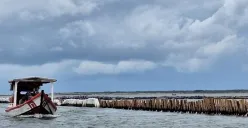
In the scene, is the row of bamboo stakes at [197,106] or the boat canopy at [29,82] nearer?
the boat canopy at [29,82]

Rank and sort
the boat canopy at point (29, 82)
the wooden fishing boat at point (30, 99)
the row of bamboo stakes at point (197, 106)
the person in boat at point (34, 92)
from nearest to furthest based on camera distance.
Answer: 1. the wooden fishing boat at point (30, 99)
2. the boat canopy at point (29, 82)
3. the person in boat at point (34, 92)
4. the row of bamboo stakes at point (197, 106)

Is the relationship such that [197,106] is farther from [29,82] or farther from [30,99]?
[30,99]

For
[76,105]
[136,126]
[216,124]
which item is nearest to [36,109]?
[136,126]

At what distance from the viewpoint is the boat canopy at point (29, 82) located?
5222 cm

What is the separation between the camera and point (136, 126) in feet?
149

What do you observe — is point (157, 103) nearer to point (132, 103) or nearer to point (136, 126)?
point (132, 103)

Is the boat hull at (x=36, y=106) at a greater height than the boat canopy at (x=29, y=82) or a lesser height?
lesser

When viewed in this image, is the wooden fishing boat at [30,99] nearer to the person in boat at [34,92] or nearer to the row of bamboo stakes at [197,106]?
the person in boat at [34,92]

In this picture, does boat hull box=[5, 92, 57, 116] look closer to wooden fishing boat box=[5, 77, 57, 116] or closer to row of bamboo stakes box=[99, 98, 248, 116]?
wooden fishing boat box=[5, 77, 57, 116]

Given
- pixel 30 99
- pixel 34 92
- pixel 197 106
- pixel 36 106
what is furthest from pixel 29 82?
pixel 197 106

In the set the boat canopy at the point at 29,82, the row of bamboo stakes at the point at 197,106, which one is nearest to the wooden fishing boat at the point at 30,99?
the boat canopy at the point at 29,82

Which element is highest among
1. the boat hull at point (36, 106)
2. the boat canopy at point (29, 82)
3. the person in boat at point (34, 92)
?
the boat canopy at point (29, 82)

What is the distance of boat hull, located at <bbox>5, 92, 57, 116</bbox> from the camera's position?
163ft

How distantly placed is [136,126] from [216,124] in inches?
277
